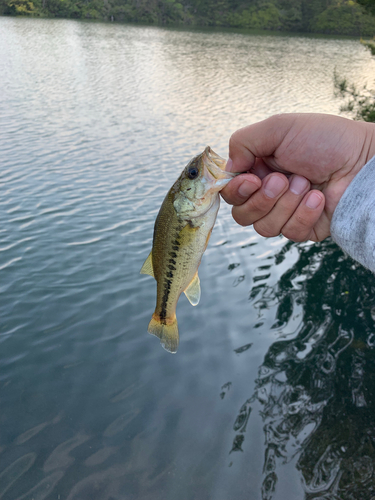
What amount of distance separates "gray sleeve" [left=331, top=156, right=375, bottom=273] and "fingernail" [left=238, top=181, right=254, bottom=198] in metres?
0.65

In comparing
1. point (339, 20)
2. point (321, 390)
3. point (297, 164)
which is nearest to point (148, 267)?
point (297, 164)

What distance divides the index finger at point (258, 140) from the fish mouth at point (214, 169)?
0.28 metres

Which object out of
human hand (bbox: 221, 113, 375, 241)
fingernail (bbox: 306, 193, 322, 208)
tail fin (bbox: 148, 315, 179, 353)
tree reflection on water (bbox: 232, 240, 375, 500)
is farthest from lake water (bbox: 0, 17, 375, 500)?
fingernail (bbox: 306, 193, 322, 208)

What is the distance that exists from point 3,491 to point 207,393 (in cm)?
283

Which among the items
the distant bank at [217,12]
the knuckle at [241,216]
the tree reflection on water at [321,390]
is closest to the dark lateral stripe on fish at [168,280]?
the knuckle at [241,216]

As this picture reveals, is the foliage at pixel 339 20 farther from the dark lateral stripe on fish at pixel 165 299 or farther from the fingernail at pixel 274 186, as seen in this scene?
the dark lateral stripe on fish at pixel 165 299

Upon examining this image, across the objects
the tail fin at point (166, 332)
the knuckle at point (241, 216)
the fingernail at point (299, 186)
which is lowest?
the tail fin at point (166, 332)

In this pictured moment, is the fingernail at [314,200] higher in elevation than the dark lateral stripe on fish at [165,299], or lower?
higher

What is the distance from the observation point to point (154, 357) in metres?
6.66

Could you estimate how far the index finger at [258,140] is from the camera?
2.99m

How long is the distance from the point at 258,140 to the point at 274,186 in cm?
37

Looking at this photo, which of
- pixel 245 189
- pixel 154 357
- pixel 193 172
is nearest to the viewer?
pixel 193 172

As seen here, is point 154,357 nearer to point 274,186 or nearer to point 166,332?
point 166,332

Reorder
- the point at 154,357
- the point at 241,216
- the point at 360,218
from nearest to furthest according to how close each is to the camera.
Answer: the point at 360,218 < the point at 241,216 < the point at 154,357
